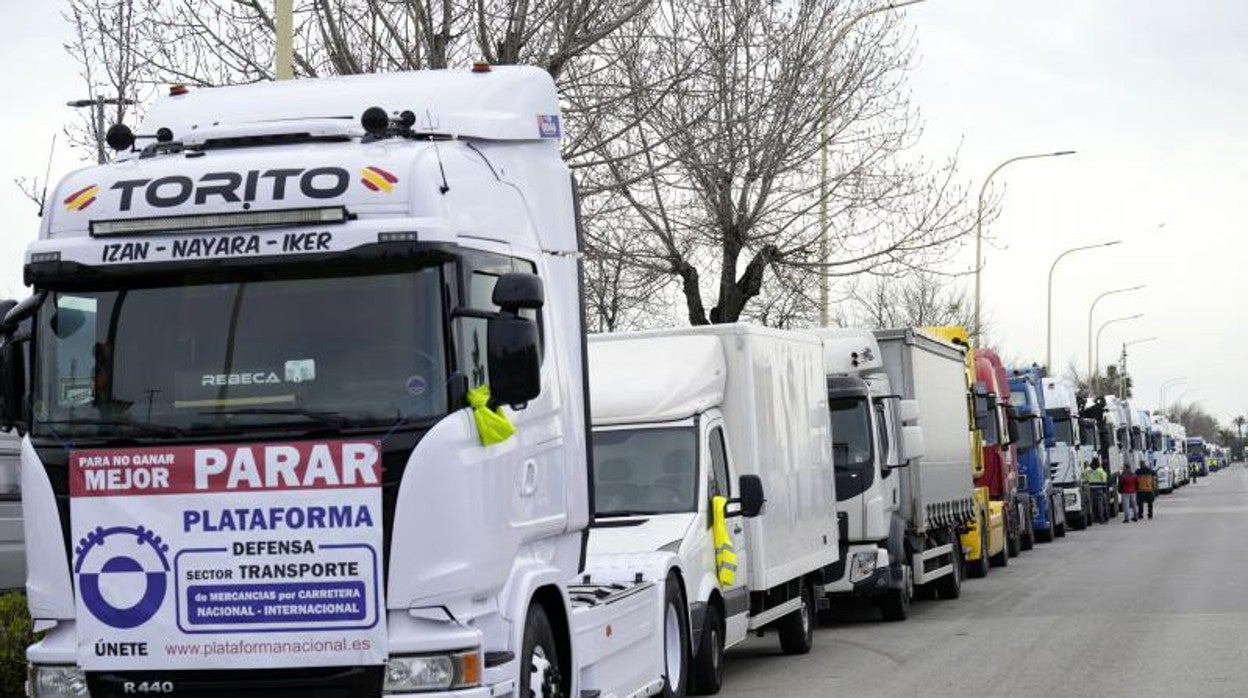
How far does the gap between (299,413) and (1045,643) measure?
10.6 m

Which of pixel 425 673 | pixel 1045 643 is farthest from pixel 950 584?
pixel 425 673

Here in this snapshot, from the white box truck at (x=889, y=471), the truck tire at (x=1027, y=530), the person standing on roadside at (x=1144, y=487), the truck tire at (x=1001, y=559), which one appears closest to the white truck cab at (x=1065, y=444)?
the person standing on roadside at (x=1144, y=487)

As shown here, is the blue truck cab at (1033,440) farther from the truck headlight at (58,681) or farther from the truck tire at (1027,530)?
the truck headlight at (58,681)

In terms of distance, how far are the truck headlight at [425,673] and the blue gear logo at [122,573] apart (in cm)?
104

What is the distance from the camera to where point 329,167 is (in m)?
8.59

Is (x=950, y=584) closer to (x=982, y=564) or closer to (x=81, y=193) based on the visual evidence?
(x=982, y=564)

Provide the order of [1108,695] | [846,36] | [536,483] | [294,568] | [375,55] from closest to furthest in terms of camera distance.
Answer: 1. [294,568]
2. [536,483]
3. [1108,695]
4. [375,55]
5. [846,36]

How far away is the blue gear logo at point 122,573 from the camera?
8352mm

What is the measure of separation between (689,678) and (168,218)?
660cm

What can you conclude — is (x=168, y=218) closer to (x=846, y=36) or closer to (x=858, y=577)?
(x=858, y=577)

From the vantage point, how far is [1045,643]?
56.8ft

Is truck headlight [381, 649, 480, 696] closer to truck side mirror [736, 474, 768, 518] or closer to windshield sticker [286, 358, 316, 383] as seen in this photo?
windshield sticker [286, 358, 316, 383]

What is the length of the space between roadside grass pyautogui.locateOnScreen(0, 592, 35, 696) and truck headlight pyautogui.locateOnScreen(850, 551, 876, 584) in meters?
9.55

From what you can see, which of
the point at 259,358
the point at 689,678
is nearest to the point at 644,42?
the point at 689,678
